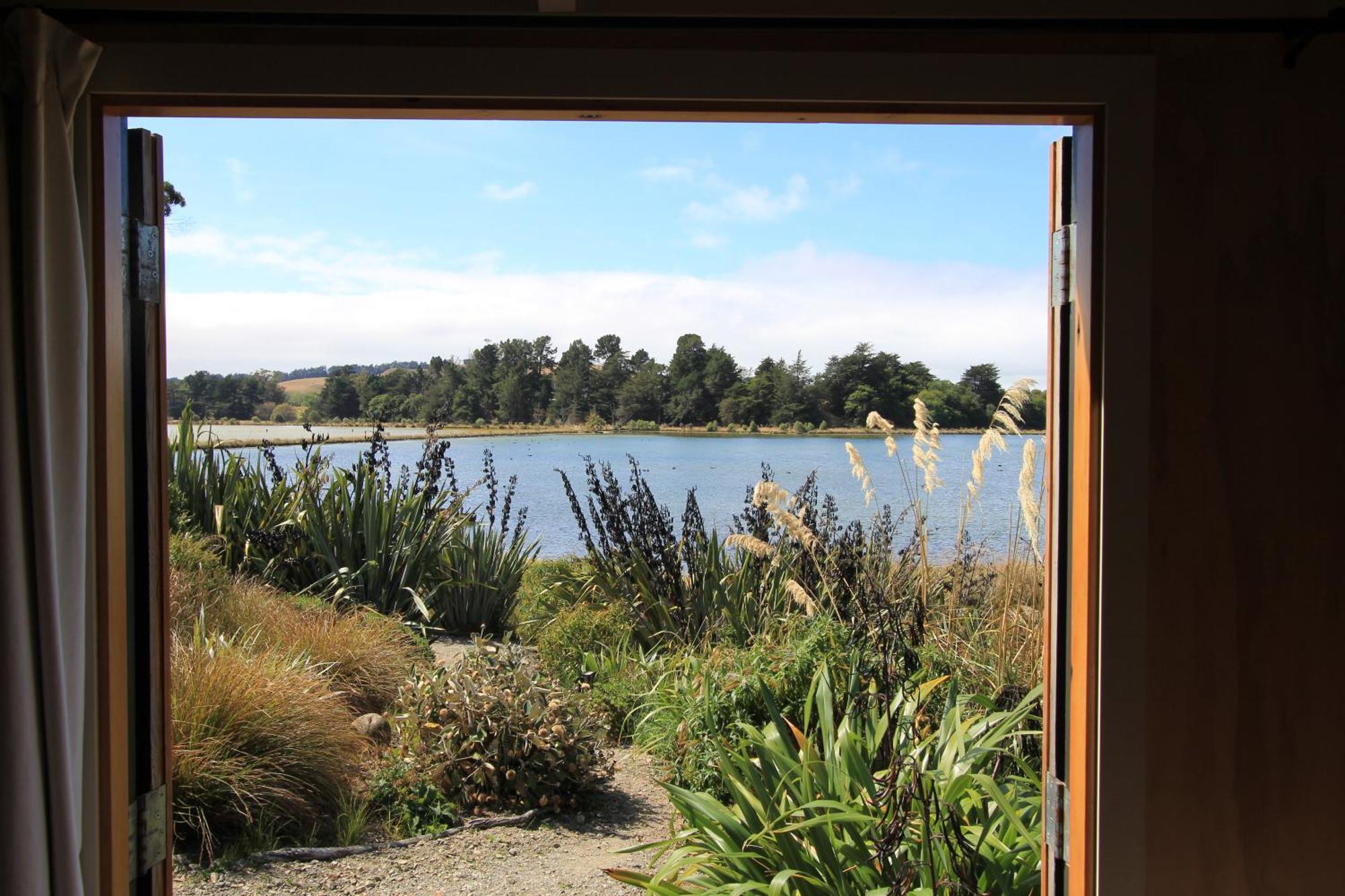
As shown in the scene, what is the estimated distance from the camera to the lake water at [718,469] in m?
4.00

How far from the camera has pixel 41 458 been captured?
4.12ft

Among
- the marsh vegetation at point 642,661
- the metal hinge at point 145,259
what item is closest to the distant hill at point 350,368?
the marsh vegetation at point 642,661

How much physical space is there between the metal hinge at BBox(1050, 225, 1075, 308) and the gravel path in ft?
7.18

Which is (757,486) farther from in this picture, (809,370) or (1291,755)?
(809,370)

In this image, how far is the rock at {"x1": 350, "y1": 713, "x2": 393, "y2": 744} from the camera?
3459 millimetres

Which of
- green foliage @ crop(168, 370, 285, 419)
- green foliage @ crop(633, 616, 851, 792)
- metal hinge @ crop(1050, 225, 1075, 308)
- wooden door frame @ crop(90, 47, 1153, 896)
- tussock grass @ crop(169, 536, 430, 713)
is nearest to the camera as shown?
wooden door frame @ crop(90, 47, 1153, 896)

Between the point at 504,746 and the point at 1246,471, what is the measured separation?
2.56 m

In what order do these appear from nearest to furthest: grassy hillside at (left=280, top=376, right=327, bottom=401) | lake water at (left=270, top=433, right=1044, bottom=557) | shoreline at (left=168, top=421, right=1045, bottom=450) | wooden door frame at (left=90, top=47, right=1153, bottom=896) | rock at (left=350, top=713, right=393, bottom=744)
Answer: wooden door frame at (left=90, top=47, right=1153, bottom=896)
rock at (left=350, top=713, right=393, bottom=744)
lake water at (left=270, top=433, right=1044, bottom=557)
shoreline at (left=168, top=421, right=1045, bottom=450)
grassy hillside at (left=280, top=376, right=327, bottom=401)

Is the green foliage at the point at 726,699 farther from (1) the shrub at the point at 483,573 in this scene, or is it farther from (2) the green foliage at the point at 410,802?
(1) the shrub at the point at 483,573

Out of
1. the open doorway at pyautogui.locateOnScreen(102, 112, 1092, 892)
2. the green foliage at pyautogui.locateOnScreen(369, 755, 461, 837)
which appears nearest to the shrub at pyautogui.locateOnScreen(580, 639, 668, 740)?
the open doorway at pyautogui.locateOnScreen(102, 112, 1092, 892)

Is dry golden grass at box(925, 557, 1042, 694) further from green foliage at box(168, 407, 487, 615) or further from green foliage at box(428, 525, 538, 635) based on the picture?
green foliage at box(168, 407, 487, 615)

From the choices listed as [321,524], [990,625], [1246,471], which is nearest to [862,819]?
[1246,471]

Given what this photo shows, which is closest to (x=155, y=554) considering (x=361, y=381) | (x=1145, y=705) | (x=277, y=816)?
(x=277, y=816)

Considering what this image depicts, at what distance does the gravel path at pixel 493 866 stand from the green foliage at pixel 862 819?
544 millimetres
